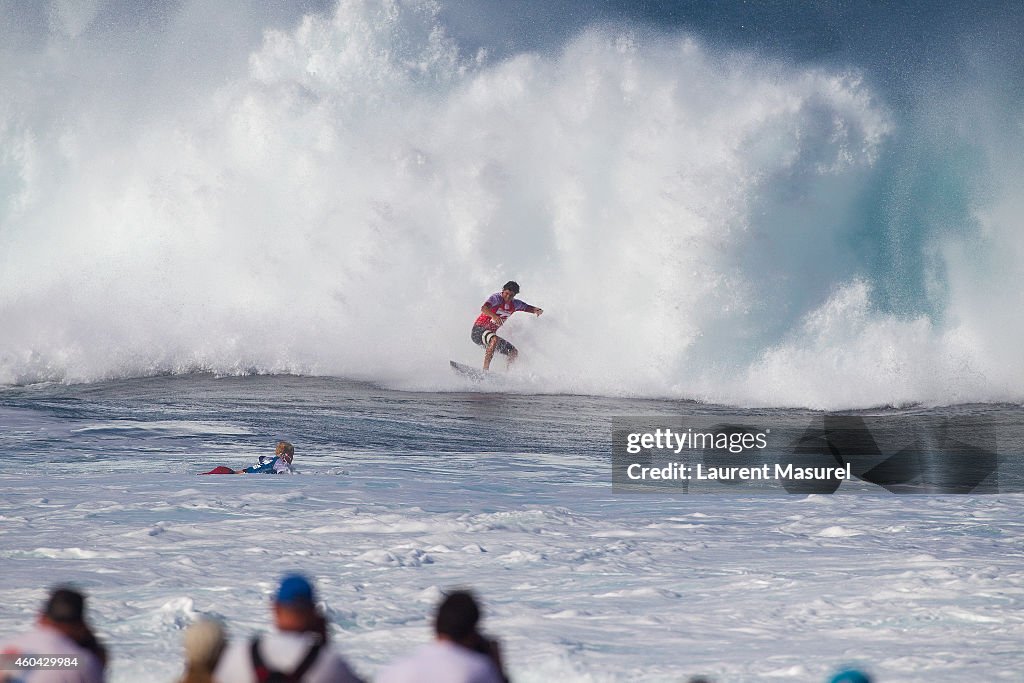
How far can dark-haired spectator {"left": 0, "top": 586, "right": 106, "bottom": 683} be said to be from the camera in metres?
3.49

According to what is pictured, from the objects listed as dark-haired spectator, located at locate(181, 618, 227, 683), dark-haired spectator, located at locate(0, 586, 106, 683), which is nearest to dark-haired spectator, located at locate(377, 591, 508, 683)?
dark-haired spectator, located at locate(181, 618, 227, 683)

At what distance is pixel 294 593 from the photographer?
137 inches

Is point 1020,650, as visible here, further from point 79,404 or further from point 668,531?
point 79,404

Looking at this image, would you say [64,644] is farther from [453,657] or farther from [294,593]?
[453,657]

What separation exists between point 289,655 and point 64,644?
84cm

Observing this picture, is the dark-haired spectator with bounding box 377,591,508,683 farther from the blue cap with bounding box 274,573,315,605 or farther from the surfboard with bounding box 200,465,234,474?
the surfboard with bounding box 200,465,234,474

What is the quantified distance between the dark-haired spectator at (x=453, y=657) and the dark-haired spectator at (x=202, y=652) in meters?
0.54

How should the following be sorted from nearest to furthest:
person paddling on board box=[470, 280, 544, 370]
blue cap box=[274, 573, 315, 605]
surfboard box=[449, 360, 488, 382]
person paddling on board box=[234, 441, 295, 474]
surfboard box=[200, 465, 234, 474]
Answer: blue cap box=[274, 573, 315, 605] < surfboard box=[200, 465, 234, 474] < person paddling on board box=[234, 441, 295, 474] < person paddling on board box=[470, 280, 544, 370] < surfboard box=[449, 360, 488, 382]

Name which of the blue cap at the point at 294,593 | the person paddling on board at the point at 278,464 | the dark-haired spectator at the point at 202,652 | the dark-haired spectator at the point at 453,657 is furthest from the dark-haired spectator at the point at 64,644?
the person paddling on board at the point at 278,464

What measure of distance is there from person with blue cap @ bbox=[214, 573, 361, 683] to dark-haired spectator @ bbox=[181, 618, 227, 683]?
28 millimetres

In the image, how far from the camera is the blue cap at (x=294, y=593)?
3.47m

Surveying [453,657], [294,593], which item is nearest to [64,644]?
[294,593]

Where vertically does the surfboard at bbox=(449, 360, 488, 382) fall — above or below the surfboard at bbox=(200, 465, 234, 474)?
above

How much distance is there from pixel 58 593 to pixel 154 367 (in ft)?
65.9
